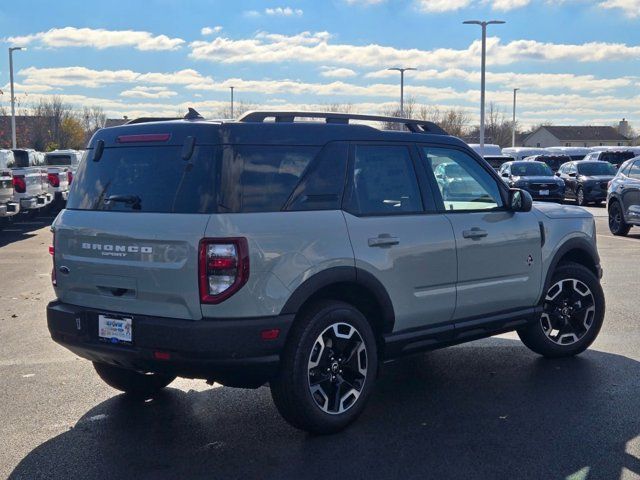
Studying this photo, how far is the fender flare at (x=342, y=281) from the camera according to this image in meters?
4.68

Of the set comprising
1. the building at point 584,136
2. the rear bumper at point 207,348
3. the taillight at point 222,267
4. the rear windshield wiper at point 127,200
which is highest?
the building at point 584,136

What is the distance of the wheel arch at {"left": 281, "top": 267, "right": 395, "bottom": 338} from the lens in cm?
470

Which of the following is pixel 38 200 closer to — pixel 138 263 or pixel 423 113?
pixel 138 263

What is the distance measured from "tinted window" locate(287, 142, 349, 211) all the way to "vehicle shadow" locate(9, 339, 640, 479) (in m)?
1.41

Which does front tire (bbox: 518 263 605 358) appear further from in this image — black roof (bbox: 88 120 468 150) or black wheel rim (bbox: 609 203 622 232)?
black wheel rim (bbox: 609 203 622 232)

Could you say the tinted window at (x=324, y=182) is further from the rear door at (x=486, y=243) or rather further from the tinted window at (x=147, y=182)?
the rear door at (x=486, y=243)

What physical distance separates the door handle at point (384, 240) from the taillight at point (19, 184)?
15.6 metres

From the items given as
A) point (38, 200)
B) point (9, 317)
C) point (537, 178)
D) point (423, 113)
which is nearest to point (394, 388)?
point (9, 317)

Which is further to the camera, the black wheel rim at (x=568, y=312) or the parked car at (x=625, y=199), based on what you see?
the parked car at (x=625, y=199)

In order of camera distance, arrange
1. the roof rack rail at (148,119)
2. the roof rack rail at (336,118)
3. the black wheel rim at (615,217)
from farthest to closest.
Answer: the black wheel rim at (615,217) → the roof rack rail at (148,119) → the roof rack rail at (336,118)

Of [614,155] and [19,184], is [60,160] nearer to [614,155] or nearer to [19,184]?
[19,184]

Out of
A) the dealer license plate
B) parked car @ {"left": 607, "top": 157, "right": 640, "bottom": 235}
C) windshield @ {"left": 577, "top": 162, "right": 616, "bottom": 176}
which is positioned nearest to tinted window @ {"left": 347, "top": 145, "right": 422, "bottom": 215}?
the dealer license plate

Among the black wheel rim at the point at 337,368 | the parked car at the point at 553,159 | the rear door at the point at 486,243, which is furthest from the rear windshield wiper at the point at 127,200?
the parked car at the point at 553,159

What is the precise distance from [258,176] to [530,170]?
2662 centimetres
